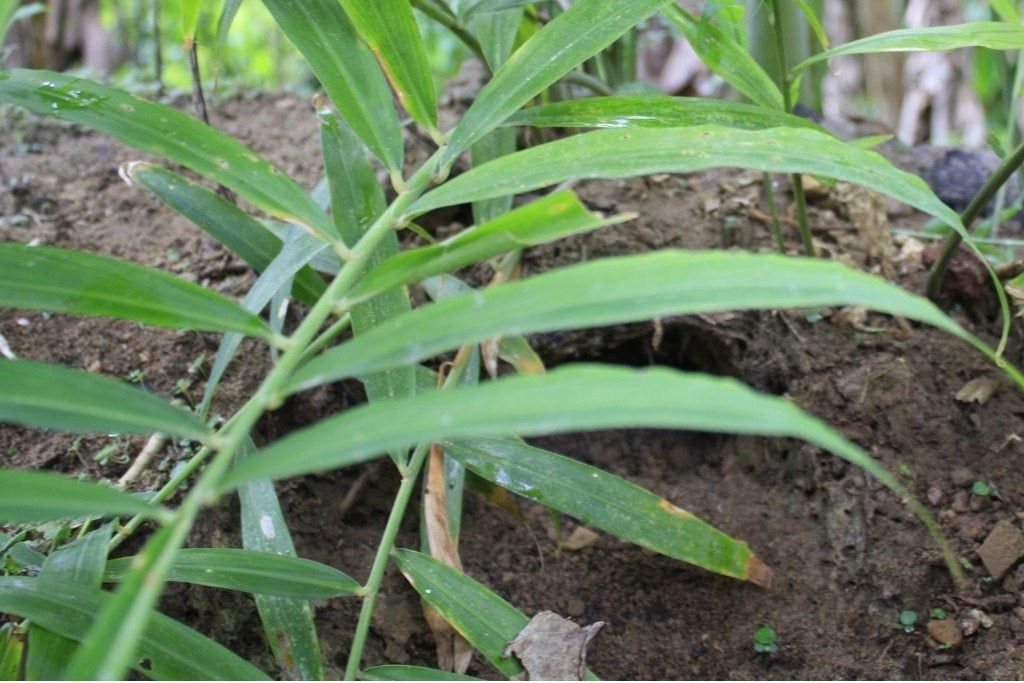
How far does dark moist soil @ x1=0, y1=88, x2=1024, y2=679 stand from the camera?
3.06ft

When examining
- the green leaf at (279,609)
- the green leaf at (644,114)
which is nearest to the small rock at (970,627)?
the green leaf at (644,114)

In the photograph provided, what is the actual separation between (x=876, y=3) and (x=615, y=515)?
76.8 inches

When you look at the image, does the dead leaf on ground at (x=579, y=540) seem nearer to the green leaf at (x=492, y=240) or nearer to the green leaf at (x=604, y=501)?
the green leaf at (x=604, y=501)

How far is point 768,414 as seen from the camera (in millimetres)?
420

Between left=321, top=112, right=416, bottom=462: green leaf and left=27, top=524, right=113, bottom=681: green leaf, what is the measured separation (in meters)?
0.26

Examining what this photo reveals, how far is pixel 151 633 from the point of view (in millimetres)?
672

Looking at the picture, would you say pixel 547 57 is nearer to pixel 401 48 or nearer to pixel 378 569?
pixel 401 48

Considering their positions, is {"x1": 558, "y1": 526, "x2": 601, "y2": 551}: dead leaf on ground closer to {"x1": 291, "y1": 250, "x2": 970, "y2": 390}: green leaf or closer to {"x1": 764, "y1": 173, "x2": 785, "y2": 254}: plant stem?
{"x1": 764, "y1": 173, "x2": 785, "y2": 254}: plant stem

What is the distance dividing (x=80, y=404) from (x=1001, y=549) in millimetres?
878

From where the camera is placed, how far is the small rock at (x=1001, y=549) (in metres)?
0.93

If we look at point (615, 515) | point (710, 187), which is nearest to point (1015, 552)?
point (615, 515)

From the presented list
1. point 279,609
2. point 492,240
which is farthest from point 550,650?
point 492,240

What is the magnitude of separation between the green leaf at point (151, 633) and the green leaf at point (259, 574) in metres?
0.05

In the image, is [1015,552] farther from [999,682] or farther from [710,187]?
[710,187]
